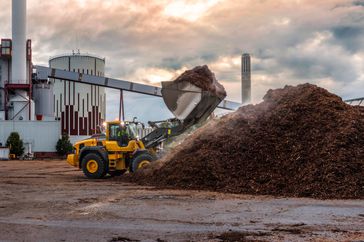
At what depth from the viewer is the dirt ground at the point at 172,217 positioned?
24.7ft

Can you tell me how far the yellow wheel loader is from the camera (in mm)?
17562

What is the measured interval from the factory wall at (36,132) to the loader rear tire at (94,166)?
29.0 metres

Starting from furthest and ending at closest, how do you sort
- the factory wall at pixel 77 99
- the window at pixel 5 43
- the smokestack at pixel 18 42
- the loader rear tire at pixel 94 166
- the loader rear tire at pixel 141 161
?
the factory wall at pixel 77 99
the window at pixel 5 43
the smokestack at pixel 18 42
the loader rear tire at pixel 94 166
the loader rear tire at pixel 141 161

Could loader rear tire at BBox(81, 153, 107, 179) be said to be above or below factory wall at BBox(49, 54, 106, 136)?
below

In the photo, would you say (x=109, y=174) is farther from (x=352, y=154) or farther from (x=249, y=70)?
(x=249, y=70)

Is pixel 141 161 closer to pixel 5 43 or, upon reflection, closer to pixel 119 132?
pixel 119 132

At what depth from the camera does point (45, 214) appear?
9.67 m

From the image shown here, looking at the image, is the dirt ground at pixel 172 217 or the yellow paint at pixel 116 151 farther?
the yellow paint at pixel 116 151

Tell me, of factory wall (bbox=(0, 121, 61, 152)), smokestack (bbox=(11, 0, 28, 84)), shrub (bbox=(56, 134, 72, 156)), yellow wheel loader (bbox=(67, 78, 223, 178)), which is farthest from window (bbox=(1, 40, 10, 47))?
yellow wheel loader (bbox=(67, 78, 223, 178))

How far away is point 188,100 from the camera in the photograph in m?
19.8

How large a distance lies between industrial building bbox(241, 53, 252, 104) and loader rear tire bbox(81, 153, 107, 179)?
65.8 feet

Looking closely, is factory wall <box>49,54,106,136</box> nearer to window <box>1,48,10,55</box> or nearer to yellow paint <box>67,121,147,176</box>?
window <box>1,48,10,55</box>

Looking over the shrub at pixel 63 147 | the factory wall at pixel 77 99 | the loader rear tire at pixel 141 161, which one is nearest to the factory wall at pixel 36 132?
the shrub at pixel 63 147

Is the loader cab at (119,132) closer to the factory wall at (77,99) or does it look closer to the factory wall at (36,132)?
the factory wall at (36,132)
